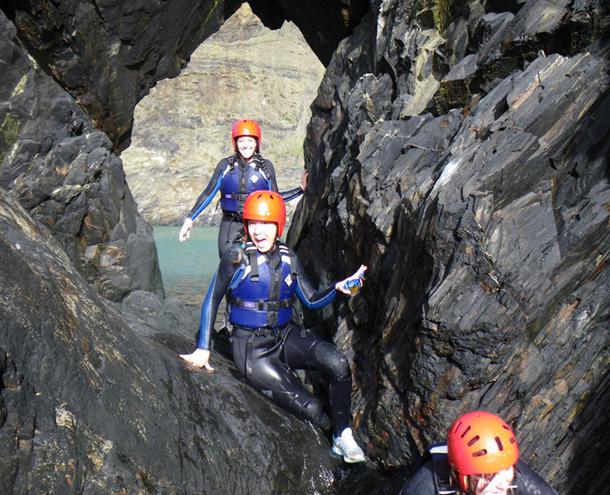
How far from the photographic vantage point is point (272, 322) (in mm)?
6973

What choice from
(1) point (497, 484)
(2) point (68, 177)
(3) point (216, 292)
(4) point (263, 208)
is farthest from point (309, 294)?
(2) point (68, 177)

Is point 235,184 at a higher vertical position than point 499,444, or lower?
higher

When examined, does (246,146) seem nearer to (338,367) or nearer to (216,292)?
(216,292)

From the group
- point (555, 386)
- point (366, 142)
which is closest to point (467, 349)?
point (555, 386)

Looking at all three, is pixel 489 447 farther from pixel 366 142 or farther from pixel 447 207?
pixel 366 142

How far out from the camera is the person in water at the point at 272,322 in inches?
263

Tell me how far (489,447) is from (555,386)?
1762 mm

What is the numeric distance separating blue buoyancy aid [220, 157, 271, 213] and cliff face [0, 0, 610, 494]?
153 cm

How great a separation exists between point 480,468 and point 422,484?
0.52 meters

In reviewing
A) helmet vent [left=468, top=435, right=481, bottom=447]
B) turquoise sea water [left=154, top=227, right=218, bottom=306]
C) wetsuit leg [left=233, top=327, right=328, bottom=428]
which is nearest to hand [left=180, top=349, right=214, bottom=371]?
wetsuit leg [left=233, top=327, right=328, bottom=428]

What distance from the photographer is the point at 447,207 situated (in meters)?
5.76

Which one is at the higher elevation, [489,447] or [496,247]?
[496,247]

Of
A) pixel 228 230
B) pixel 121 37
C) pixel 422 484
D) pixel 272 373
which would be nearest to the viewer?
pixel 422 484

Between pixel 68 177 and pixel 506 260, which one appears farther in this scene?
pixel 68 177
